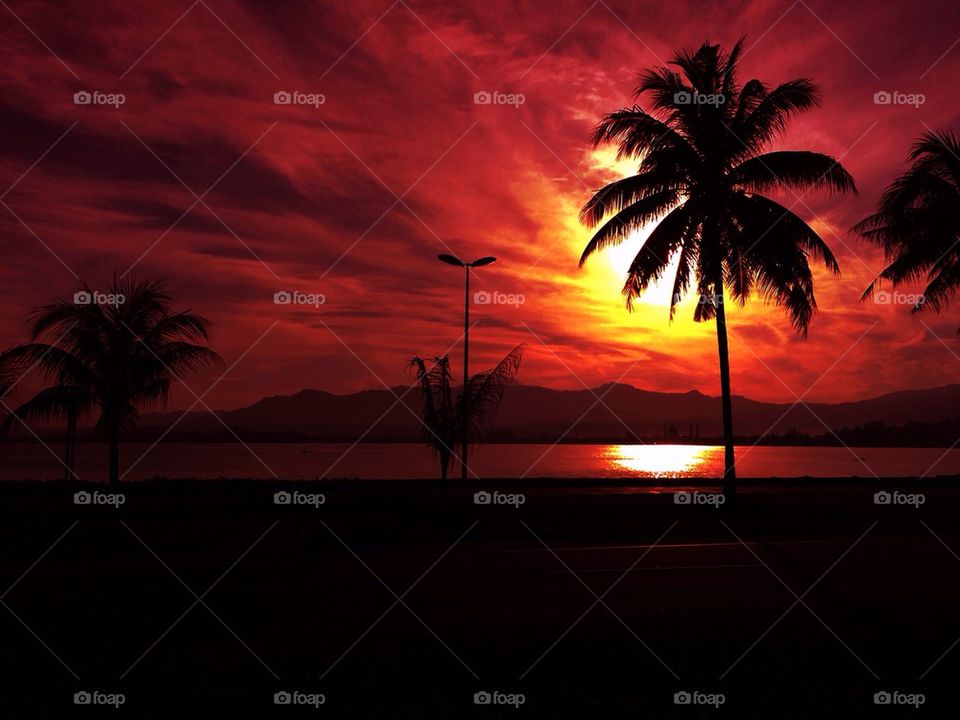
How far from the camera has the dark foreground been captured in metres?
5.33

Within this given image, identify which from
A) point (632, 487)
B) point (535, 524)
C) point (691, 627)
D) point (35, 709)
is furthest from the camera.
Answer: point (632, 487)

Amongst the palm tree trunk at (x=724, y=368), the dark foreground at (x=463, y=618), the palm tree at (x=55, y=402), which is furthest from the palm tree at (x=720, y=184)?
the palm tree at (x=55, y=402)

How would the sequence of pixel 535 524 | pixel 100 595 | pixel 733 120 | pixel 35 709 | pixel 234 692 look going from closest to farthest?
pixel 35 709
pixel 234 692
pixel 100 595
pixel 535 524
pixel 733 120

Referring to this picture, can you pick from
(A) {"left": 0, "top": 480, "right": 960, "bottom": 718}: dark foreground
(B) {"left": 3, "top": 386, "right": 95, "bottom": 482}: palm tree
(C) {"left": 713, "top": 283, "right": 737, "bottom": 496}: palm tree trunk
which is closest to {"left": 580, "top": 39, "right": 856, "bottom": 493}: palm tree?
(C) {"left": 713, "top": 283, "right": 737, "bottom": 496}: palm tree trunk

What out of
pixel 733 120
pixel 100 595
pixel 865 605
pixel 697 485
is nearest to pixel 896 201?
pixel 733 120

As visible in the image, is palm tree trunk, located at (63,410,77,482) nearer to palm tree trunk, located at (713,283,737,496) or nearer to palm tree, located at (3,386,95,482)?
palm tree, located at (3,386,95,482)

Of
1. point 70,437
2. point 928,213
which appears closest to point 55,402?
point 70,437

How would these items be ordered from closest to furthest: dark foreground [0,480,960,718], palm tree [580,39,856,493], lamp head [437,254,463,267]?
dark foreground [0,480,960,718] < palm tree [580,39,856,493] < lamp head [437,254,463,267]

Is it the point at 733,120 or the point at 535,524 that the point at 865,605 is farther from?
the point at 733,120

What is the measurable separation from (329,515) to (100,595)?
25.4ft

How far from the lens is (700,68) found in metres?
20.0

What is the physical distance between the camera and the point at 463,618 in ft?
24.5

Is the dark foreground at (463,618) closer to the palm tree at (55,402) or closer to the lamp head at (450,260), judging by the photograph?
the palm tree at (55,402)

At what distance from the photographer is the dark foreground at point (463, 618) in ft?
17.5
